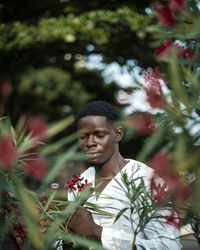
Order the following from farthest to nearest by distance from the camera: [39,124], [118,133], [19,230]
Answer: [118,133]
[19,230]
[39,124]

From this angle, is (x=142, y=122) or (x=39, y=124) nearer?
(x=39, y=124)

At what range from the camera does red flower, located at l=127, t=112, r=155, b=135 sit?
0.92 meters

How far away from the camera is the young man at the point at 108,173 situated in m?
1.83

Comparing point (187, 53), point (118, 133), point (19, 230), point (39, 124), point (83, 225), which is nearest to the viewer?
point (39, 124)

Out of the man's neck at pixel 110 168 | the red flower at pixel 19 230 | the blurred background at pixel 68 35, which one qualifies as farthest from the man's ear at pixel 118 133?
the blurred background at pixel 68 35

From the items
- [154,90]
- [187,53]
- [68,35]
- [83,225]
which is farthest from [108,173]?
[68,35]

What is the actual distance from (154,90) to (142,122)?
0.08 metres

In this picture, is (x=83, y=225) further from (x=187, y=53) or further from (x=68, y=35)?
(x=68, y=35)

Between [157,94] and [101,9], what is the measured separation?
9.96m

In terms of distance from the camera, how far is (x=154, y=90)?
3.23ft

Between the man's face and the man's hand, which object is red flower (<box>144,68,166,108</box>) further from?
the man's face

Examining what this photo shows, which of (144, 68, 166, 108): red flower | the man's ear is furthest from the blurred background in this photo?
(144, 68, 166, 108): red flower

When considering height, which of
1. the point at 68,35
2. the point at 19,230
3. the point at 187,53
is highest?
the point at 68,35

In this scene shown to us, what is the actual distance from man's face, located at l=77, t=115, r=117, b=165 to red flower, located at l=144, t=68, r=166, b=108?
111 cm
